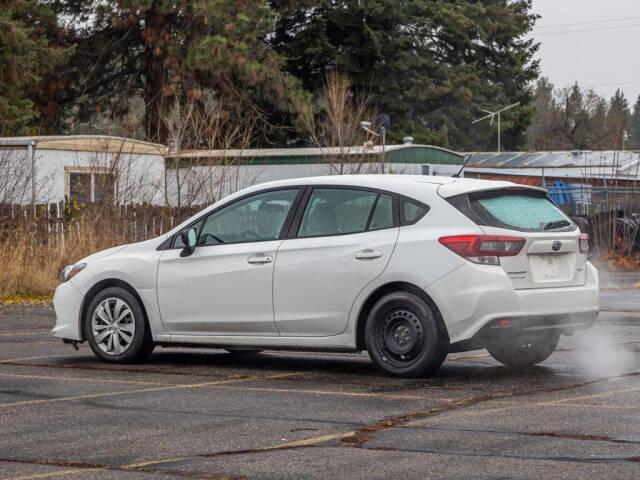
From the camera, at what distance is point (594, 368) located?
10.0 meters

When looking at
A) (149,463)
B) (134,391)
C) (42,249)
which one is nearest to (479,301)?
(134,391)

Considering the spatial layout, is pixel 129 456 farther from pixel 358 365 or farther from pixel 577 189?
pixel 577 189

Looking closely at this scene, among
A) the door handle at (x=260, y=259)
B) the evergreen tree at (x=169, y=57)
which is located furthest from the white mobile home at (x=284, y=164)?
the door handle at (x=260, y=259)

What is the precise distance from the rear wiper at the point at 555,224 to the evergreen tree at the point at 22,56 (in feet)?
89.0

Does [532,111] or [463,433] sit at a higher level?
[532,111]

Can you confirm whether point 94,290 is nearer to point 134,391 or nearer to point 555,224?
point 134,391

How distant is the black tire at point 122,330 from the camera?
10555mm

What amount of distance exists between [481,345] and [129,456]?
3.74 m

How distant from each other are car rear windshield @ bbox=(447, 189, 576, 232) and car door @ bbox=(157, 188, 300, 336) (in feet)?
5.22

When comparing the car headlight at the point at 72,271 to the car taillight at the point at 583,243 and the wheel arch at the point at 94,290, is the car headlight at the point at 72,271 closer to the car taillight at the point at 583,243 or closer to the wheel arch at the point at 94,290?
the wheel arch at the point at 94,290

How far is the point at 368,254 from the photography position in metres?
9.43

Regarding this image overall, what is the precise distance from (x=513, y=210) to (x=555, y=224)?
0.40m

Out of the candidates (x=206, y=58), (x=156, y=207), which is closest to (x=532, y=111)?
(x=206, y=58)

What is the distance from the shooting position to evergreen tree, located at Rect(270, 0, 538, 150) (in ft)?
183
